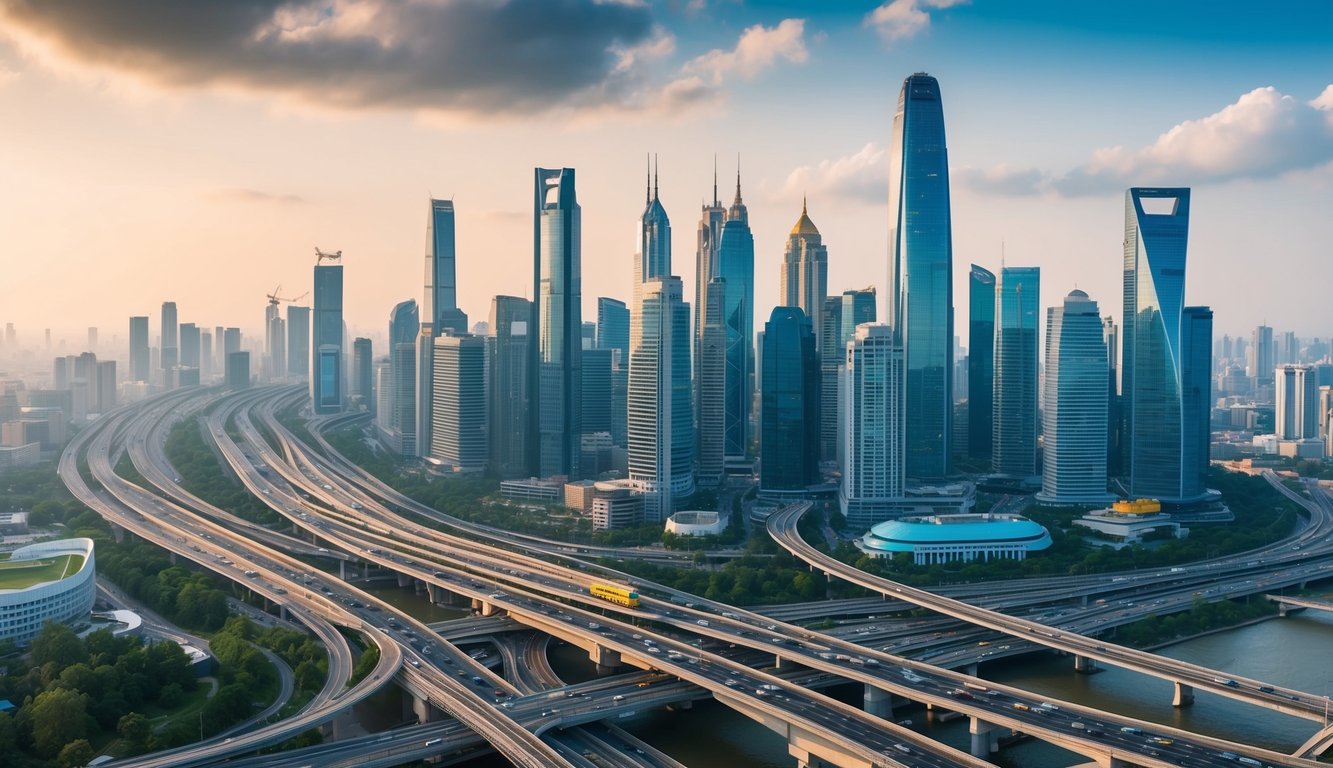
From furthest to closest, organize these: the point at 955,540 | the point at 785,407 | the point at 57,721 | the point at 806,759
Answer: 1. the point at 785,407
2. the point at 955,540
3. the point at 57,721
4. the point at 806,759

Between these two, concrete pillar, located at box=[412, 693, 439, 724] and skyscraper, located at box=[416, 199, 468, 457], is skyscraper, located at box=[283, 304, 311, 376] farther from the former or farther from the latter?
concrete pillar, located at box=[412, 693, 439, 724]

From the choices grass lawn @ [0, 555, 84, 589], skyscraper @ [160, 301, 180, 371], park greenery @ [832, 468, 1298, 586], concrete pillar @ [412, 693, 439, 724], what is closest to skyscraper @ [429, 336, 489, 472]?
park greenery @ [832, 468, 1298, 586]

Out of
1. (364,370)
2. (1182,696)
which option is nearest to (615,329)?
(364,370)

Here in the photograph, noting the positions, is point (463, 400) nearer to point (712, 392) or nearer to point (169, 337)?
point (712, 392)

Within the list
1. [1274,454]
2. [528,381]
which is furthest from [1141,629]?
[1274,454]

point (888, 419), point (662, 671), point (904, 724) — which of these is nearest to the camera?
point (904, 724)

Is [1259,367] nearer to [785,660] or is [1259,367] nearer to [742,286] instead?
[742,286]
